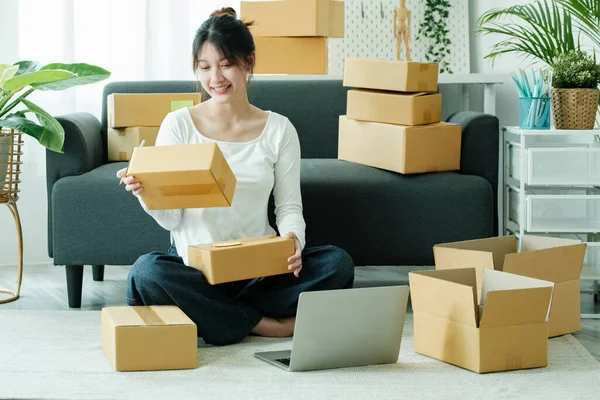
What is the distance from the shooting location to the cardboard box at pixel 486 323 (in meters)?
2.07

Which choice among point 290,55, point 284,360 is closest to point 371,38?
point 290,55

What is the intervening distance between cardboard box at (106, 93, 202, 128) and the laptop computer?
1.28m

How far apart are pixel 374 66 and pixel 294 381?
1298mm

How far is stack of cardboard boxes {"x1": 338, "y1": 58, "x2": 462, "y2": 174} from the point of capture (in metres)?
2.86

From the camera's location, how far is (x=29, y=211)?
398 cm

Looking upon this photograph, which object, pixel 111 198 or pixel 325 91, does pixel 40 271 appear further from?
pixel 325 91

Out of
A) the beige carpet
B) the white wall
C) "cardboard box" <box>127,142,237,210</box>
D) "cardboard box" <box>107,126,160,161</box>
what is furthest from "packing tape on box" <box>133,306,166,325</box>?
the white wall

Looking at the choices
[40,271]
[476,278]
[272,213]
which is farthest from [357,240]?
[40,271]

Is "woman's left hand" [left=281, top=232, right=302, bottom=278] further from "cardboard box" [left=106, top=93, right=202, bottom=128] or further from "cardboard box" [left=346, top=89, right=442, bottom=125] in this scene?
"cardboard box" [left=106, top=93, right=202, bottom=128]

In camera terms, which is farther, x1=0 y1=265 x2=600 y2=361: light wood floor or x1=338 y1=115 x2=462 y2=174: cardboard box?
x1=338 y1=115 x2=462 y2=174: cardboard box

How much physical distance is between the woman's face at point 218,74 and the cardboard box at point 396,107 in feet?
2.16

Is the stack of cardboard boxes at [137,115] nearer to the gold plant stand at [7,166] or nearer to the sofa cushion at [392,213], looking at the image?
the gold plant stand at [7,166]

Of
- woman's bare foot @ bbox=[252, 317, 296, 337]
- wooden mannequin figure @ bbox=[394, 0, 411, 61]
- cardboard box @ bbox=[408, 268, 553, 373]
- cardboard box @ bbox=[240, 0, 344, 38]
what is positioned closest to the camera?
cardboard box @ bbox=[408, 268, 553, 373]

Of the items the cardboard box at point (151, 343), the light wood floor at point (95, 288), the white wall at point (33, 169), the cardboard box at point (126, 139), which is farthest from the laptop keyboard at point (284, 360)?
the white wall at point (33, 169)
